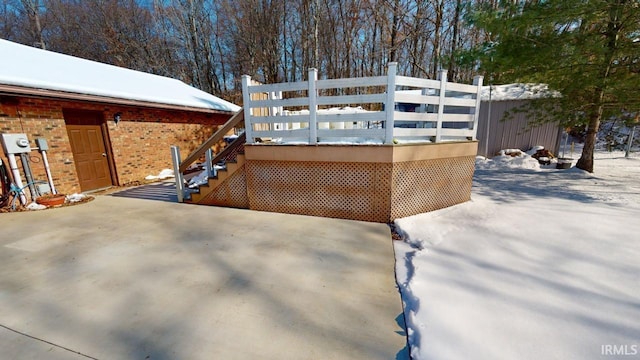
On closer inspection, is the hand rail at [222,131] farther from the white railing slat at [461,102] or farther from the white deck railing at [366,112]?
the white railing slat at [461,102]

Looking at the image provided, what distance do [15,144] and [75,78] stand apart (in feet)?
8.22

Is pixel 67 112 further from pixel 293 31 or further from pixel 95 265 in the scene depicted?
pixel 293 31

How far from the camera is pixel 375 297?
7.91 feet

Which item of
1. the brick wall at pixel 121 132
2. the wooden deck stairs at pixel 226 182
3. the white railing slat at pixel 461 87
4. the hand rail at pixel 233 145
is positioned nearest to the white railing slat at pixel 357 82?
the white railing slat at pixel 461 87

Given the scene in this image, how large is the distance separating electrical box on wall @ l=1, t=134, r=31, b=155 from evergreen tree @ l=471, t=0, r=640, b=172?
1026cm

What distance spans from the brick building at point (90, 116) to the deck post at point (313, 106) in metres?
5.92

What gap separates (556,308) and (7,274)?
5670 mm

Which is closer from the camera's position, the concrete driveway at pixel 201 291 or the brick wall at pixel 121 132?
the concrete driveway at pixel 201 291

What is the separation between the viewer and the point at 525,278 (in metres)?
2.56

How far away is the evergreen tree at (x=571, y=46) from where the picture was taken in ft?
16.2

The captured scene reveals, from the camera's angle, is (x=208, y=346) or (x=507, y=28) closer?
(x=208, y=346)

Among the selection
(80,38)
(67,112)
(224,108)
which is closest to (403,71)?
(224,108)

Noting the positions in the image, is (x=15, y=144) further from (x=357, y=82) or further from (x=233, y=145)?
(x=357, y=82)

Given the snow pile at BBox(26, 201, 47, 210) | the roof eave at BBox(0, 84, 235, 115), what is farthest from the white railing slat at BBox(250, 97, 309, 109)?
the snow pile at BBox(26, 201, 47, 210)
